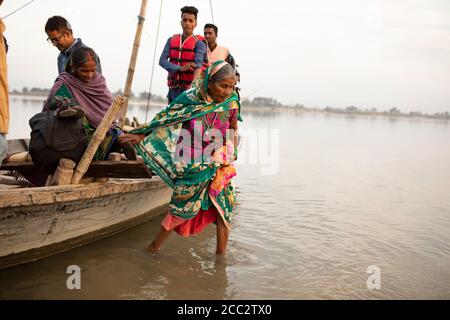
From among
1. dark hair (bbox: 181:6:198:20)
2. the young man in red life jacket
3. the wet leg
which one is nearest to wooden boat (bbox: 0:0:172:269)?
→ the wet leg

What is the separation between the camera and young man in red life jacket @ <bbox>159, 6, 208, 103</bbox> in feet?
17.5

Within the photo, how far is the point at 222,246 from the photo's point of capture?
4.02 metres

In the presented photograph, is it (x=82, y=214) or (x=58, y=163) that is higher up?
(x=58, y=163)

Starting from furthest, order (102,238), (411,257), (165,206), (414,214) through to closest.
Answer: (414,214) → (165,206) → (411,257) → (102,238)

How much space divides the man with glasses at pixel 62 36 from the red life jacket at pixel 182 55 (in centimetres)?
136

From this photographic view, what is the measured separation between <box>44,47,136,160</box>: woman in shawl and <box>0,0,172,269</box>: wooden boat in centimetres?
20

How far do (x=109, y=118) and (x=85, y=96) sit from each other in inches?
15.0

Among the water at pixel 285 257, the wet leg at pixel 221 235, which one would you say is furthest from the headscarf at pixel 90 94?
the wet leg at pixel 221 235

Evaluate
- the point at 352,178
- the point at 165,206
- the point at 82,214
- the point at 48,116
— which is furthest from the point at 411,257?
the point at 352,178

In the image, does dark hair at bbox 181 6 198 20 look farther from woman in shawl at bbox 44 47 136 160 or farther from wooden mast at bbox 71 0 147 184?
woman in shawl at bbox 44 47 136 160

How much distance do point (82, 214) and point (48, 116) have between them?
32.3 inches
